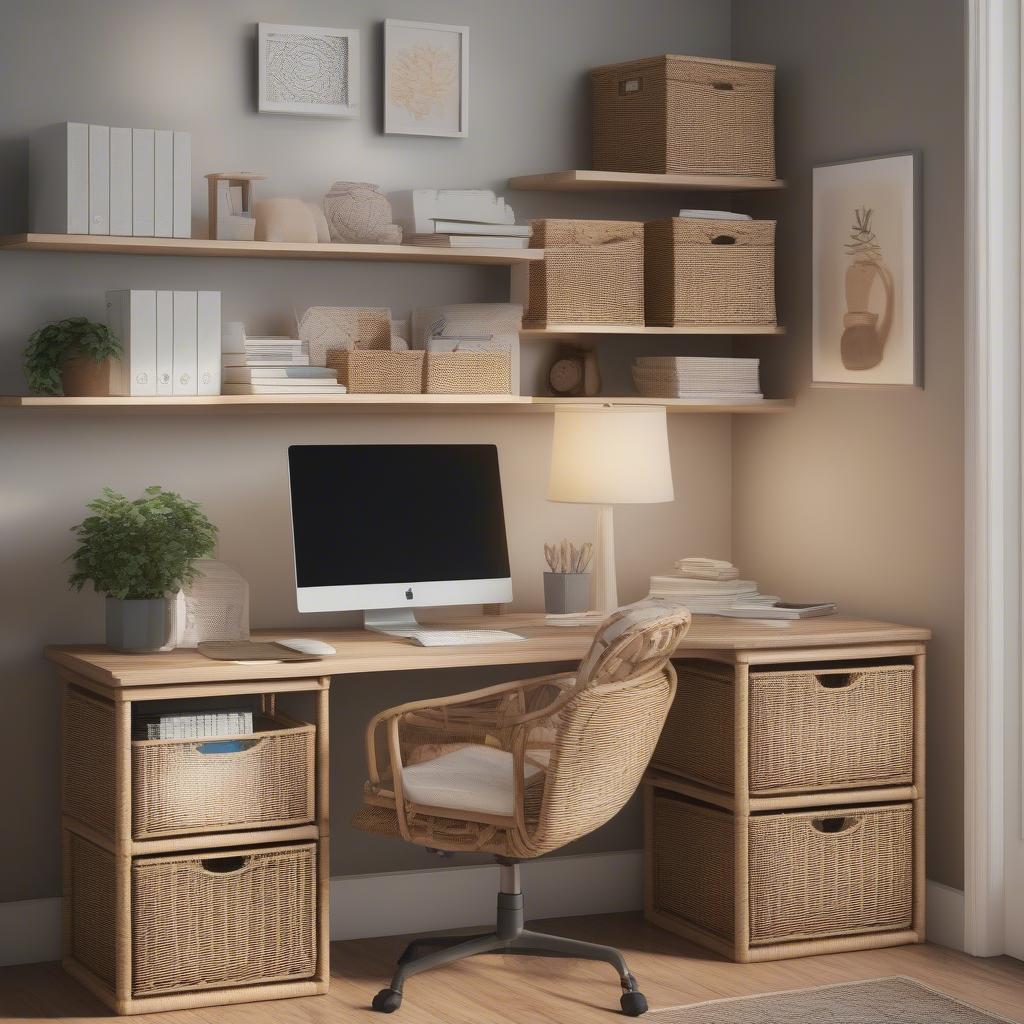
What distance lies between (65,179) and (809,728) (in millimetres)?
2133

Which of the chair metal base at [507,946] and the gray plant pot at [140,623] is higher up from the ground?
the gray plant pot at [140,623]

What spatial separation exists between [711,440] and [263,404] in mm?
1432

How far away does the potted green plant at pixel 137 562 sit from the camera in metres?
3.73

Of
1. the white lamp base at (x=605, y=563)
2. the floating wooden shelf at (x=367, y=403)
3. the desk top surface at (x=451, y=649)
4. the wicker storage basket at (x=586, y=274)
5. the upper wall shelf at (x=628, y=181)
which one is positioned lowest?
the desk top surface at (x=451, y=649)

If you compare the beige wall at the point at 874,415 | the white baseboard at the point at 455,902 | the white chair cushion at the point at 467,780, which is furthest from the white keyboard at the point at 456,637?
the beige wall at the point at 874,415

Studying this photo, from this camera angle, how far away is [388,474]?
414 centimetres

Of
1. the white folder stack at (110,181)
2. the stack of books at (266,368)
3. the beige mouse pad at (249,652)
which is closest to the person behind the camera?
the beige mouse pad at (249,652)

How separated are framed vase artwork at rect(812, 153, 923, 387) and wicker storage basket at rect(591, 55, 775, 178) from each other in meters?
0.21

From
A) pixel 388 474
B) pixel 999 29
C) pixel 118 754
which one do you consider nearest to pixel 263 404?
pixel 388 474

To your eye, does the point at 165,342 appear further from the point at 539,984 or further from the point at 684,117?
the point at 539,984

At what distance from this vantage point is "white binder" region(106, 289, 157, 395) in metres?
3.80

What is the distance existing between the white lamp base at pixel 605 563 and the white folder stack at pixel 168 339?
41.8 inches

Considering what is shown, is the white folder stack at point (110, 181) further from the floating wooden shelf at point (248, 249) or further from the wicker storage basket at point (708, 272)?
the wicker storage basket at point (708, 272)

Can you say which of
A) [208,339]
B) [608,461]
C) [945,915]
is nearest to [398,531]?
[608,461]
